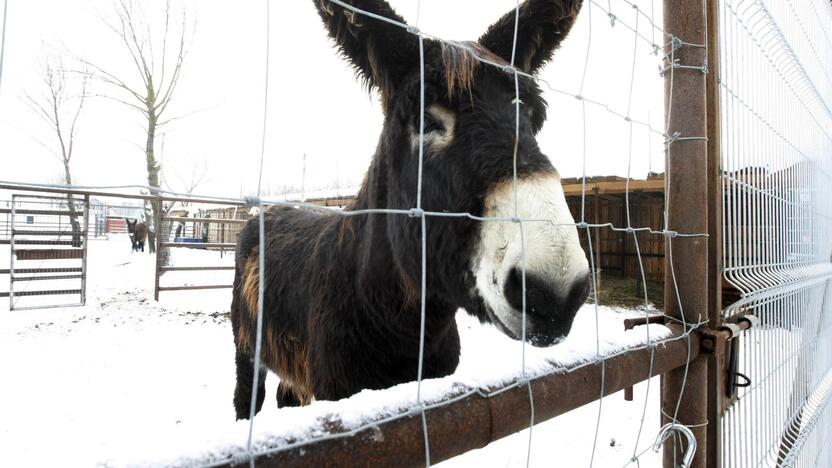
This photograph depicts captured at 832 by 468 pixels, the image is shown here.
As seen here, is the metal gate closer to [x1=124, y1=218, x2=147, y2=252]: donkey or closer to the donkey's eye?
[x1=124, y1=218, x2=147, y2=252]: donkey

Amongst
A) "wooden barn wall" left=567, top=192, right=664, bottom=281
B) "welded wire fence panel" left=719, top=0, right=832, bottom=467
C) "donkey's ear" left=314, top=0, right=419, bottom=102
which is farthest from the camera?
"wooden barn wall" left=567, top=192, right=664, bottom=281

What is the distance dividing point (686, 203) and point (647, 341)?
72cm

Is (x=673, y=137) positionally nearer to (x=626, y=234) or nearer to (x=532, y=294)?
(x=532, y=294)

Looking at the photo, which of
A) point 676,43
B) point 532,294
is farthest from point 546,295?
point 676,43

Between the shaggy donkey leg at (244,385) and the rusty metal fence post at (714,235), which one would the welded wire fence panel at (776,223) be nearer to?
the rusty metal fence post at (714,235)

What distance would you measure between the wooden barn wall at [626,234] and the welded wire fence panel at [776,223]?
783 centimetres

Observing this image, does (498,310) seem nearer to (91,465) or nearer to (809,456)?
(91,465)

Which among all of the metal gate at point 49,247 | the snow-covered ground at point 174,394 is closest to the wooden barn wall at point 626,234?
the snow-covered ground at point 174,394

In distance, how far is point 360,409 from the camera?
2.31ft

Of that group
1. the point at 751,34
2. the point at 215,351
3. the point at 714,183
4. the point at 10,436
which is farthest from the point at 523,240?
the point at 215,351

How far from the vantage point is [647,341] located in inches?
51.6

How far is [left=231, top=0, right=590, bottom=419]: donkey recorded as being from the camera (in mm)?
1078

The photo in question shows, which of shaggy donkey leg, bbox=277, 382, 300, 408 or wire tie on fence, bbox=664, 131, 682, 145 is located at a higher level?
wire tie on fence, bbox=664, 131, 682, 145

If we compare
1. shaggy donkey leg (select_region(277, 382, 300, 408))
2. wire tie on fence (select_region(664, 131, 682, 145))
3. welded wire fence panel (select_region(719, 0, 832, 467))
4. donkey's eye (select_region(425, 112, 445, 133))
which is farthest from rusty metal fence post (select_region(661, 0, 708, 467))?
shaggy donkey leg (select_region(277, 382, 300, 408))
